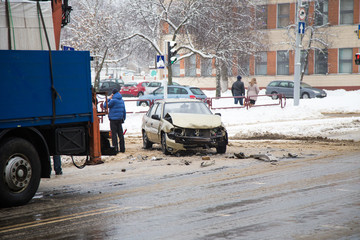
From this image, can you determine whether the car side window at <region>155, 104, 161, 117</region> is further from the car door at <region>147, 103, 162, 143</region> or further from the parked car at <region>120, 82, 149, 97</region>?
the parked car at <region>120, 82, 149, 97</region>

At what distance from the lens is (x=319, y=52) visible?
51.6 meters

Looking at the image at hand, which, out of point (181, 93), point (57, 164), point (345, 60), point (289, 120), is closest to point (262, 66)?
point (345, 60)

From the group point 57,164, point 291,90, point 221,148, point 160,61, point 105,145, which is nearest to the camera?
point 105,145

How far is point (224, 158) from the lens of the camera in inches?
547

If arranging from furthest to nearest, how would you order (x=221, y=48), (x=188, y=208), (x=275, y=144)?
(x=221, y=48) → (x=275, y=144) → (x=188, y=208)

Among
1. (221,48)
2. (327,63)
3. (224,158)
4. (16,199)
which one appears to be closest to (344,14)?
(327,63)

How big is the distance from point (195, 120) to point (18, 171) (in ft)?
22.8

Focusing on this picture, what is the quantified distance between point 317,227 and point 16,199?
14.3 feet

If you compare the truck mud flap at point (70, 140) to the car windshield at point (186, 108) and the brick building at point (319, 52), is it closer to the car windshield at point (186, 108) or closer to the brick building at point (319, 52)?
the car windshield at point (186, 108)

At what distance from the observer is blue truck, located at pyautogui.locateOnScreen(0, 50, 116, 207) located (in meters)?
8.08

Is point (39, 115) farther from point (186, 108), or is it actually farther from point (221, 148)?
point (186, 108)

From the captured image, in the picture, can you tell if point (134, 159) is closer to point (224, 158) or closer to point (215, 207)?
point (224, 158)

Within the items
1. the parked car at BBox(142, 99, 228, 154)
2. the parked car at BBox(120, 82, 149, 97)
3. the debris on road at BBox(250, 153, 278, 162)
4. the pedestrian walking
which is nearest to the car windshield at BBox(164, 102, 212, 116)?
the parked car at BBox(142, 99, 228, 154)

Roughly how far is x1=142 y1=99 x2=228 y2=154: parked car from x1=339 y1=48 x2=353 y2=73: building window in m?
38.7
